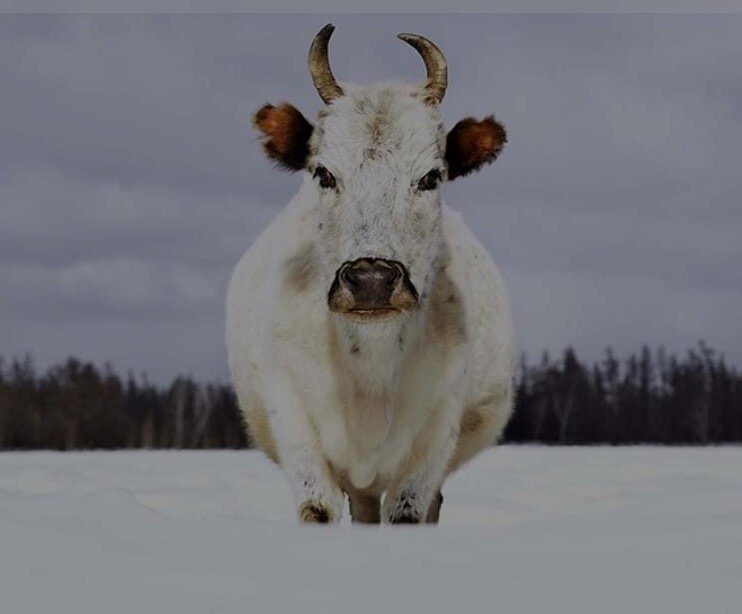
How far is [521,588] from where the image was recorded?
135 inches

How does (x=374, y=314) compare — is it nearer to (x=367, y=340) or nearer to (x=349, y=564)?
(x=367, y=340)

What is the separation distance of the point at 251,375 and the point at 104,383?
65.6 meters

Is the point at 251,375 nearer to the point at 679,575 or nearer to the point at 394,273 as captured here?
the point at 394,273

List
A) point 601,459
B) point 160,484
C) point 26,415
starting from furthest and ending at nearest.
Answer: point 26,415 < point 601,459 < point 160,484

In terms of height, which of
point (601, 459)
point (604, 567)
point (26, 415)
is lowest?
point (26, 415)

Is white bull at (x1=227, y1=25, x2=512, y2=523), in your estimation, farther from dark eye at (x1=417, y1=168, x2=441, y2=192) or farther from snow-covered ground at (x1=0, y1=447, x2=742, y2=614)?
snow-covered ground at (x1=0, y1=447, x2=742, y2=614)

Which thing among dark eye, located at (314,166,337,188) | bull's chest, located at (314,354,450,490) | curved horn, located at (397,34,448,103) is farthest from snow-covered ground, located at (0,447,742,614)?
curved horn, located at (397,34,448,103)

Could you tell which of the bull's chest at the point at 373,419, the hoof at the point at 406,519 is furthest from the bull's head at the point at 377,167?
the hoof at the point at 406,519

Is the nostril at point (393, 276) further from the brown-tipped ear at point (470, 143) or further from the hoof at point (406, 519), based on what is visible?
the hoof at point (406, 519)

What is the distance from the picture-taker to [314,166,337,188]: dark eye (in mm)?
6707

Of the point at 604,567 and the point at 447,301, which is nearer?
the point at 604,567

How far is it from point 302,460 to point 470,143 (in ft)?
7.12

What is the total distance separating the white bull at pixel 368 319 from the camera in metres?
6.57

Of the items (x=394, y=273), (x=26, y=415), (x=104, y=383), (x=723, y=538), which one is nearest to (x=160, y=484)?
(x=394, y=273)
